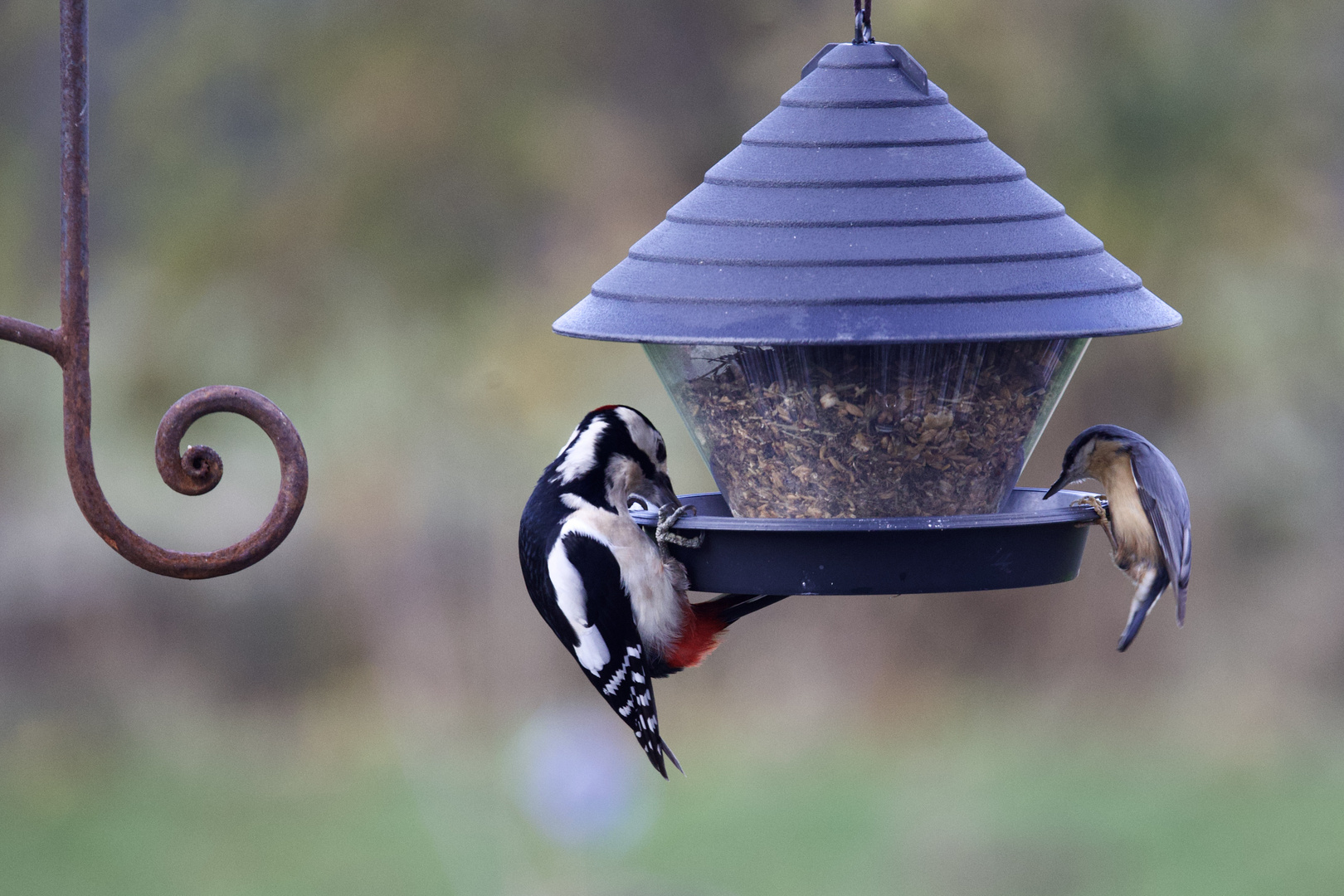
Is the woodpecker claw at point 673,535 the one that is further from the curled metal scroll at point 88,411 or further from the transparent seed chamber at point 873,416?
the curled metal scroll at point 88,411

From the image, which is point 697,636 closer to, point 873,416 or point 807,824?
point 873,416

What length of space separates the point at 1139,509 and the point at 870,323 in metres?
0.88

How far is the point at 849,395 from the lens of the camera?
274 centimetres

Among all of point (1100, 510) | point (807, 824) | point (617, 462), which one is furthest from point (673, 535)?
point (807, 824)

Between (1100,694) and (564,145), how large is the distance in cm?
431

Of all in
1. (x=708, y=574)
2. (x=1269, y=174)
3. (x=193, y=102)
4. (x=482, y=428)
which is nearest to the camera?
(x=708, y=574)

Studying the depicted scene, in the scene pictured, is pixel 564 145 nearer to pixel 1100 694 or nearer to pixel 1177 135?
pixel 1177 135

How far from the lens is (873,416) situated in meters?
2.74

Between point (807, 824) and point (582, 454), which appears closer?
point (582, 454)

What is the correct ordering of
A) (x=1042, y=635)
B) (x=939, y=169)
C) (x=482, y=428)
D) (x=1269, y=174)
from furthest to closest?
(x=1042, y=635) < (x=482, y=428) < (x=1269, y=174) < (x=939, y=169)

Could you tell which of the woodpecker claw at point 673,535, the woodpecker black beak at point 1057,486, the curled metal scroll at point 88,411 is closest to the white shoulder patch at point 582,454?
the woodpecker claw at point 673,535

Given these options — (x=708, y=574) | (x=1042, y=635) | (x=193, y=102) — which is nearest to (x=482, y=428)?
(x=193, y=102)

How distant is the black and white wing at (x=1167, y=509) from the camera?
2.95m

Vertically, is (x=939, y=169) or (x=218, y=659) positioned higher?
(x=939, y=169)
